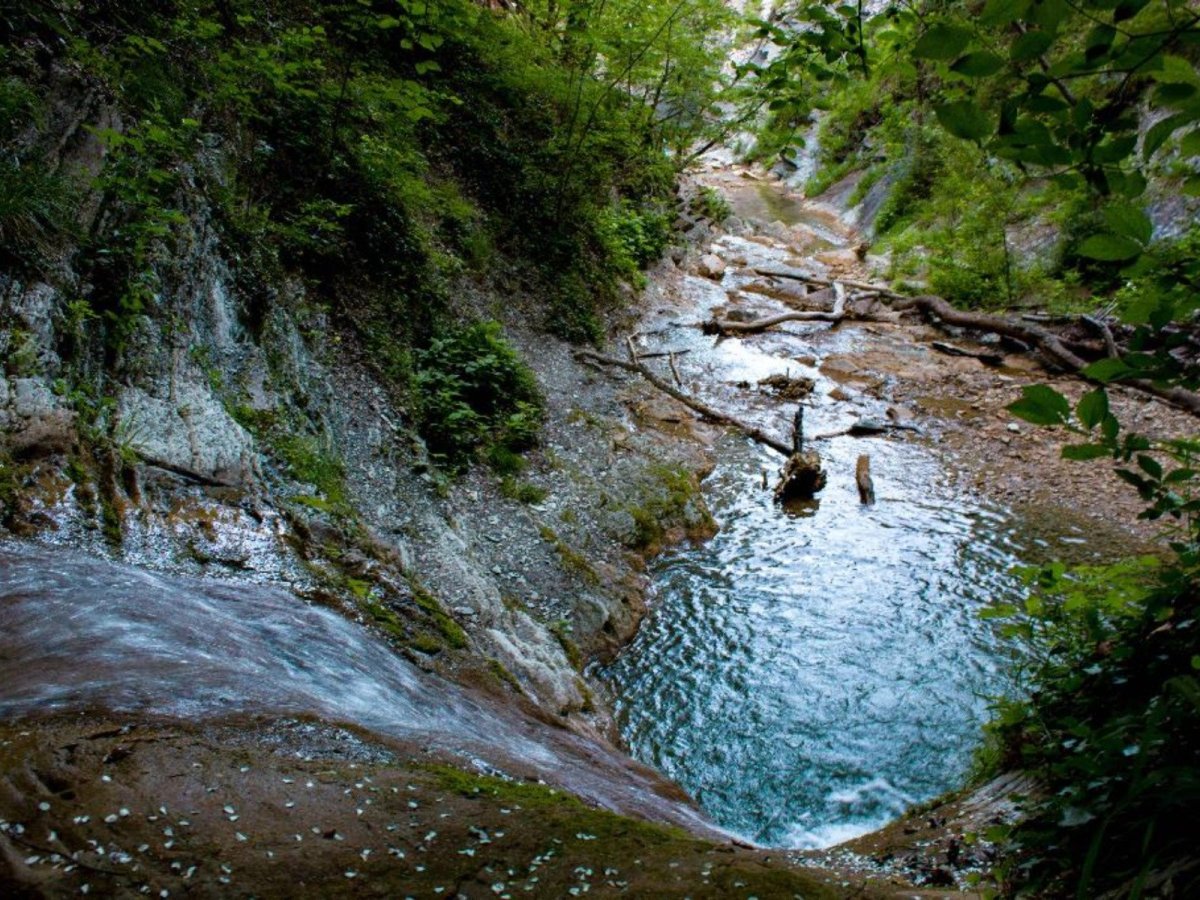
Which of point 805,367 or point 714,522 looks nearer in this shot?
point 714,522

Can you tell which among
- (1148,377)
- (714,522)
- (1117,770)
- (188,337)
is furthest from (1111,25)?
(714,522)

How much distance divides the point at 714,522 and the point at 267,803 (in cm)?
713

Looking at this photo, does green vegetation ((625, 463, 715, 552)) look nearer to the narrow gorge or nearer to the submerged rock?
the narrow gorge

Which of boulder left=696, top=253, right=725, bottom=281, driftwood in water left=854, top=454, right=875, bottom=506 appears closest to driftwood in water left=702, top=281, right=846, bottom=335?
boulder left=696, top=253, right=725, bottom=281

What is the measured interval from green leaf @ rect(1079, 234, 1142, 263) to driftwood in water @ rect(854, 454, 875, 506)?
862cm

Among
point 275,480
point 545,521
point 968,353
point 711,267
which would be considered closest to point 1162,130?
point 275,480

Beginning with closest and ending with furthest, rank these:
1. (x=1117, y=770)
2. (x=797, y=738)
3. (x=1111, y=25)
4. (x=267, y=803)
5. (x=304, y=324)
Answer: (x=1111, y=25)
(x=1117, y=770)
(x=267, y=803)
(x=797, y=738)
(x=304, y=324)

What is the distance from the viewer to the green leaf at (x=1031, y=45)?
1.00m

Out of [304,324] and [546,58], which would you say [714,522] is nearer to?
[304,324]

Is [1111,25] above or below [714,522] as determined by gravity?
above

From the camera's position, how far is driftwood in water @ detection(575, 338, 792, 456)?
10.7 m

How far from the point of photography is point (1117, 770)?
179cm

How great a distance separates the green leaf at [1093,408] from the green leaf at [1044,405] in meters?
0.03

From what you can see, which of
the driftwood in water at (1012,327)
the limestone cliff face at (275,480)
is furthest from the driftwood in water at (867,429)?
the limestone cliff face at (275,480)
